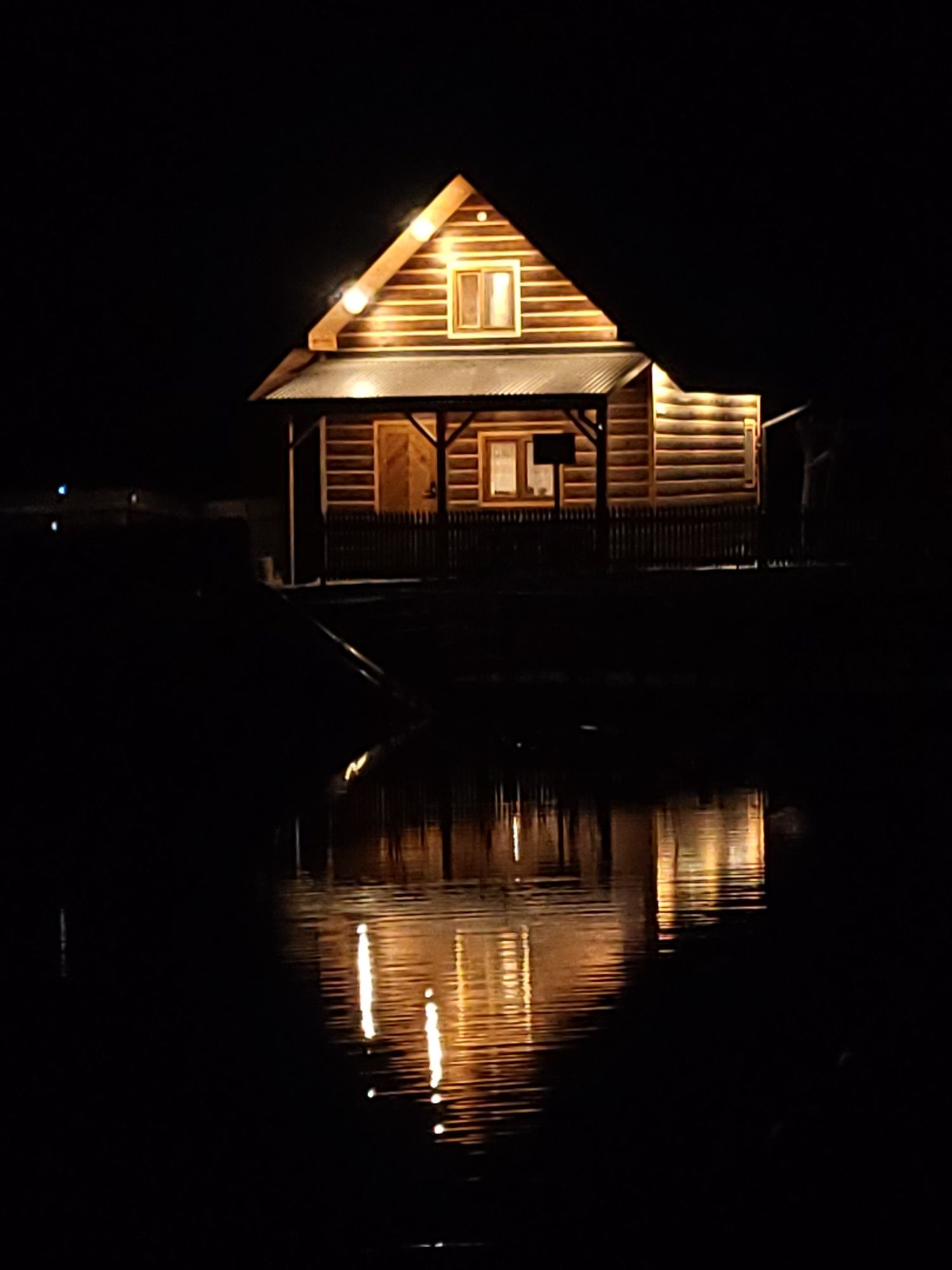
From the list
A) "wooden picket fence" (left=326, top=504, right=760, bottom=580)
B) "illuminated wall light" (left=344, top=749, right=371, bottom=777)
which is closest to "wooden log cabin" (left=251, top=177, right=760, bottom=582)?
"wooden picket fence" (left=326, top=504, right=760, bottom=580)

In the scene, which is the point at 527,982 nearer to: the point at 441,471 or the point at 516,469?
the point at 441,471

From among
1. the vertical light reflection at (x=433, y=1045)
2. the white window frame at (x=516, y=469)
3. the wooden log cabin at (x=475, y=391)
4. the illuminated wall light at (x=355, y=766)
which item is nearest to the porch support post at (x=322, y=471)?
the wooden log cabin at (x=475, y=391)

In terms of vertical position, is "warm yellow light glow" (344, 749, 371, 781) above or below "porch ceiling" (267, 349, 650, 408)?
below

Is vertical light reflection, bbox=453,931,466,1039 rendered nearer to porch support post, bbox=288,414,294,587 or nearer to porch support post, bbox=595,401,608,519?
porch support post, bbox=595,401,608,519

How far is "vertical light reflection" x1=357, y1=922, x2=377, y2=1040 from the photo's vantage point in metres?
12.9

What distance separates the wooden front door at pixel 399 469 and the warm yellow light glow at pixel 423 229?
3404 millimetres

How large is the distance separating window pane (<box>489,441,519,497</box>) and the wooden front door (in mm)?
1109

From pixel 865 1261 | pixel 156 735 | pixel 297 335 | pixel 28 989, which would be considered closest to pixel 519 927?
pixel 28 989

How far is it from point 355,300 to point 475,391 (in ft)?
9.70

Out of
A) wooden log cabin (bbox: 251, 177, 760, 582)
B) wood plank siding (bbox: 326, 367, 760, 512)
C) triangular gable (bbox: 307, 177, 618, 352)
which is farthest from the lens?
wood plank siding (bbox: 326, 367, 760, 512)

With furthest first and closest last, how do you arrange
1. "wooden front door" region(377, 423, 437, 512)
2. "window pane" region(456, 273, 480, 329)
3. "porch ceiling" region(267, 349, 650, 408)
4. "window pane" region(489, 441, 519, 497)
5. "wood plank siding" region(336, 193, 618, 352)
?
"wooden front door" region(377, 423, 437, 512)
"window pane" region(489, 441, 519, 497)
"window pane" region(456, 273, 480, 329)
"wood plank siding" region(336, 193, 618, 352)
"porch ceiling" region(267, 349, 650, 408)

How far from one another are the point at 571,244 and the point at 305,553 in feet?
21.4

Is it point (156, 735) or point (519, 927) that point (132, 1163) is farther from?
point (156, 735)

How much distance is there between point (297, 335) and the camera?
38.6 m
